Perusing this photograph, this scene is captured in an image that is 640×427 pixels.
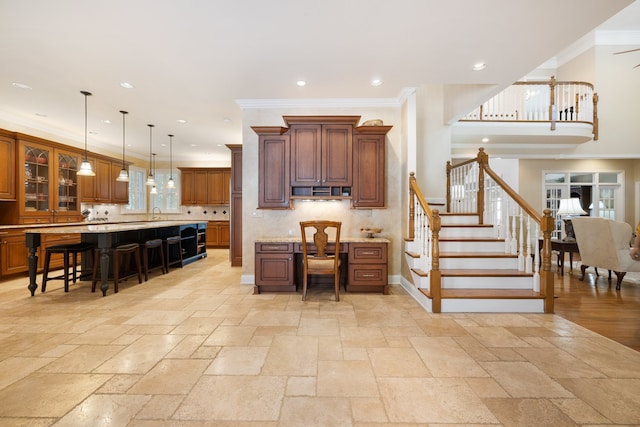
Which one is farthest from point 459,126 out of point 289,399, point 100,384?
point 100,384

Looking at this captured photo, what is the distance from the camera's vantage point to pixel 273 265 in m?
4.20

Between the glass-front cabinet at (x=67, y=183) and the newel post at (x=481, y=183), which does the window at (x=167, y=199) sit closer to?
the glass-front cabinet at (x=67, y=183)

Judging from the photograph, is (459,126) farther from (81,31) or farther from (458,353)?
(81,31)

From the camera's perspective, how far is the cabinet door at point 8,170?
502 cm

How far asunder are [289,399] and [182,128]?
635 centimetres

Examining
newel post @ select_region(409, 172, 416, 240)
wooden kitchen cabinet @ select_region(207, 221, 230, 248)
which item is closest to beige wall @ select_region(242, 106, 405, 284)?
newel post @ select_region(409, 172, 416, 240)

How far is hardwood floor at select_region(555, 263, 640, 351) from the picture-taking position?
287 cm

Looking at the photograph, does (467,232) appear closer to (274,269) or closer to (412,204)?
(412,204)

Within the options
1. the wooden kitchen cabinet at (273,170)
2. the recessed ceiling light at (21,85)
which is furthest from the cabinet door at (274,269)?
the recessed ceiling light at (21,85)

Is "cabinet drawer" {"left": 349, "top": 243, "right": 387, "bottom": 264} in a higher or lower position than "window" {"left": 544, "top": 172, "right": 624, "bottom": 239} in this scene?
lower

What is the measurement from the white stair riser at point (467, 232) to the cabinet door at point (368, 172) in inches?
43.9

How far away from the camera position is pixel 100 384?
1.97m

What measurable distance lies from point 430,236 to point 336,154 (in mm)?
1880

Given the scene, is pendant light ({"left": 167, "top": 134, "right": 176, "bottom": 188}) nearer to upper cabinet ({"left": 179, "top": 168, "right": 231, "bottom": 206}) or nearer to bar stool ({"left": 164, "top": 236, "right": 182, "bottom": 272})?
upper cabinet ({"left": 179, "top": 168, "right": 231, "bottom": 206})
